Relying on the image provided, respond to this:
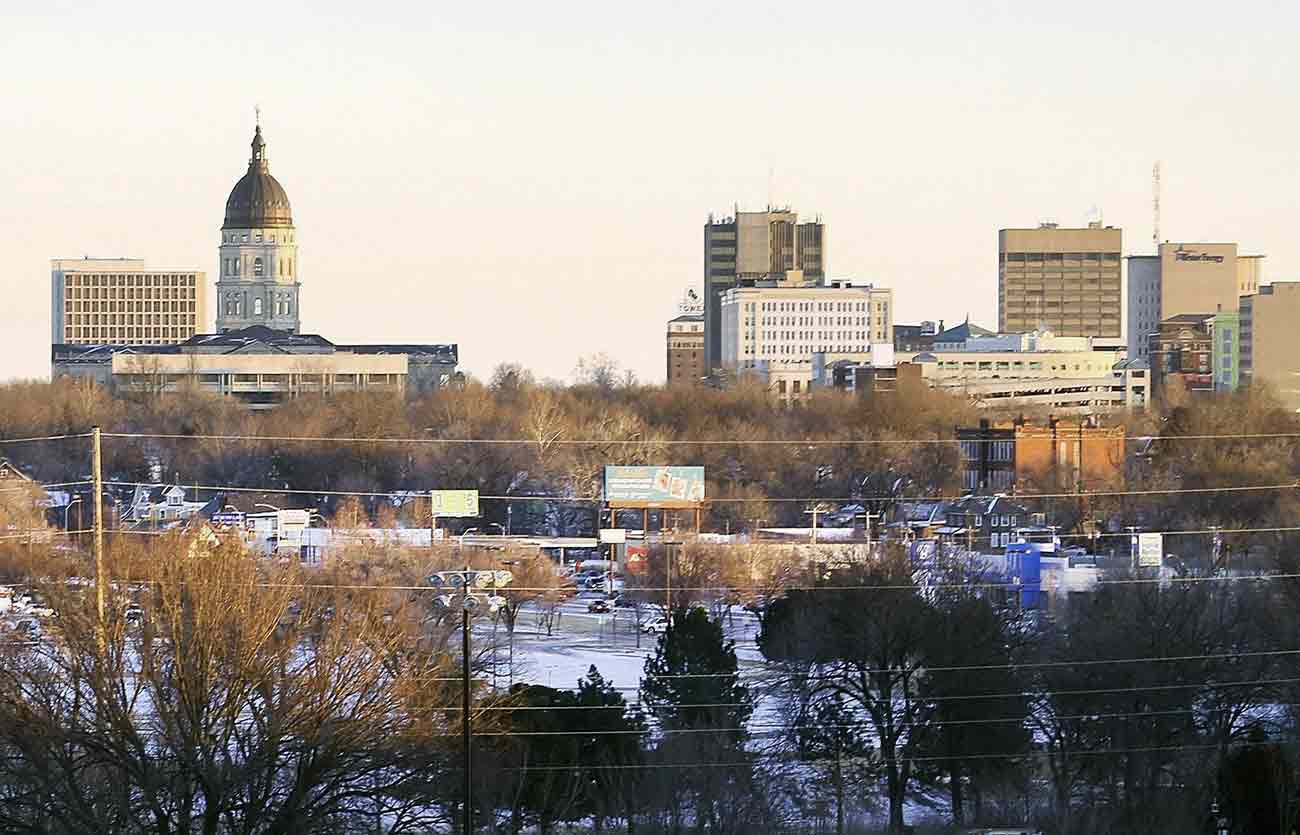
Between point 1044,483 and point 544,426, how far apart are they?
17.2 m

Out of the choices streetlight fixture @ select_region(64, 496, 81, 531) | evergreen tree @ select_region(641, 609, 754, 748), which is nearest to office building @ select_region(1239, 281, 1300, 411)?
streetlight fixture @ select_region(64, 496, 81, 531)

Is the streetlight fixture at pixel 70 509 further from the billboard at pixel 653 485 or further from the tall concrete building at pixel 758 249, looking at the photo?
the tall concrete building at pixel 758 249

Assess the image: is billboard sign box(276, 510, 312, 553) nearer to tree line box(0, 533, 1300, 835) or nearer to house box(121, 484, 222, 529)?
house box(121, 484, 222, 529)

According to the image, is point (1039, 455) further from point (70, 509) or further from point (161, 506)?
point (70, 509)

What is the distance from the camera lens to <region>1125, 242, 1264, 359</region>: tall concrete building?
195 meters

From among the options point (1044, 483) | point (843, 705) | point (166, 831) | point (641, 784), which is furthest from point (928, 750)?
point (1044, 483)

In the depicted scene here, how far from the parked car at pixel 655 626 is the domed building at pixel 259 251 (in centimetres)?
12858

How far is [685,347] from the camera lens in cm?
17612

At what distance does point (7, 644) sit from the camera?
23875 mm

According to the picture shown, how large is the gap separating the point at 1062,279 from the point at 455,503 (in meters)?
126

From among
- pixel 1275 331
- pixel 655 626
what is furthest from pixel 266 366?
pixel 655 626

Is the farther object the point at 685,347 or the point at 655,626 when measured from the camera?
the point at 685,347

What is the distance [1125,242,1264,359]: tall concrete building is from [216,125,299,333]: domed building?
2341 inches

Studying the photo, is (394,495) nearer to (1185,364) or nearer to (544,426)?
(544,426)
